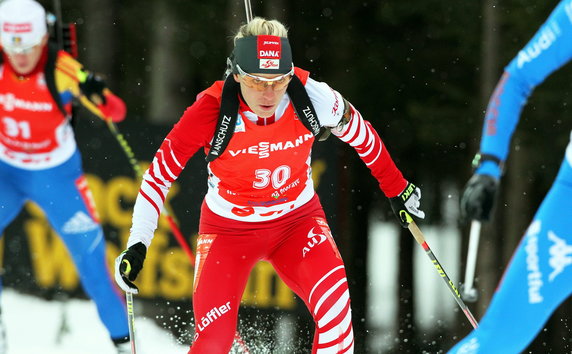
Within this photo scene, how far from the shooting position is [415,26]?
36.5 ft

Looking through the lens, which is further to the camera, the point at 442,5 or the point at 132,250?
the point at 442,5

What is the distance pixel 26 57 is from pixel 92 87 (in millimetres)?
424

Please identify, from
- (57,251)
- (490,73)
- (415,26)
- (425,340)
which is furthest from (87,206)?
(415,26)

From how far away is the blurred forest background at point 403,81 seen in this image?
8930 mm

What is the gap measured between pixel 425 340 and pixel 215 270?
603 centimetres

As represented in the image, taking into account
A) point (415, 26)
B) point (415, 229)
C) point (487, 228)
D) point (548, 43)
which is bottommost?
point (487, 228)

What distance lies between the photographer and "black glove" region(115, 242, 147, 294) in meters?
4.12

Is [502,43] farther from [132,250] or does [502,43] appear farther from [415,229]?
[132,250]

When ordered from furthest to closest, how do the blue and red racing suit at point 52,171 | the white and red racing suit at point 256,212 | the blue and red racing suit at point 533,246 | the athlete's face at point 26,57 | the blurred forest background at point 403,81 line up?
the blurred forest background at point 403,81, the blue and red racing suit at point 52,171, the athlete's face at point 26,57, the white and red racing suit at point 256,212, the blue and red racing suit at point 533,246

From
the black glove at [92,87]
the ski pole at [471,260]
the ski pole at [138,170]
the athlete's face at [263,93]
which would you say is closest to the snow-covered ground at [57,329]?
the ski pole at [138,170]

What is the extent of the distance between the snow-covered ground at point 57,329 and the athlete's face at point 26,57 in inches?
89.9

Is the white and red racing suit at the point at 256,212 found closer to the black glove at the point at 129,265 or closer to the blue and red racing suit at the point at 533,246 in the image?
the black glove at the point at 129,265

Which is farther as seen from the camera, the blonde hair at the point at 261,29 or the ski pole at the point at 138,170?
the ski pole at the point at 138,170

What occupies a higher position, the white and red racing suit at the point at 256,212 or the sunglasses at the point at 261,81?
the sunglasses at the point at 261,81
